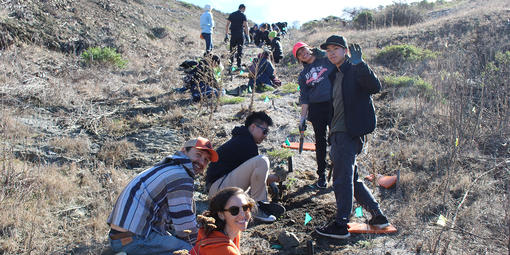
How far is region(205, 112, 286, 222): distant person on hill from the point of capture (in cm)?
399

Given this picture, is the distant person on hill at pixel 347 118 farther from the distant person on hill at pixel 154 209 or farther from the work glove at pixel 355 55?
the distant person on hill at pixel 154 209

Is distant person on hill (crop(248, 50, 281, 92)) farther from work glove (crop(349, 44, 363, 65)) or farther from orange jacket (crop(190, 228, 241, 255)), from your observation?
orange jacket (crop(190, 228, 241, 255))

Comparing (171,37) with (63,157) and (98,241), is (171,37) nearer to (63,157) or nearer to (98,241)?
(63,157)

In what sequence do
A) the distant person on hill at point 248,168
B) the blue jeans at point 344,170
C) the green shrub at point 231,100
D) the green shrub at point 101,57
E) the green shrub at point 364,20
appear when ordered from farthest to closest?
the green shrub at point 364,20, the green shrub at point 101,57, the green shrub at point 231,100, the distant person on hill at point 248,168, the blue jeans at point 344,170

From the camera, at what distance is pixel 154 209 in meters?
2.95

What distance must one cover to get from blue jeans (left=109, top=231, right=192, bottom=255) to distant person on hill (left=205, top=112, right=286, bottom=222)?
0.96 meters

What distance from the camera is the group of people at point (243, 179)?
2625 millimetres

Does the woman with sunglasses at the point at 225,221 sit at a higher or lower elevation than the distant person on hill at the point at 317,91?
lower

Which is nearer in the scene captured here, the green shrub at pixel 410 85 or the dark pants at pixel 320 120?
the dark pants at pixel 320 120

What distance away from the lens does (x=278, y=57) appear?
12.5 meters

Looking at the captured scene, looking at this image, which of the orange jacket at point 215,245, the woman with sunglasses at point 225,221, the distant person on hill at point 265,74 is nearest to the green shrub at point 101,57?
the distant person on hill at point 265,74

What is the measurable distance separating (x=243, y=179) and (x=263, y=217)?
0.42m

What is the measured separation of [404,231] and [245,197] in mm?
1919

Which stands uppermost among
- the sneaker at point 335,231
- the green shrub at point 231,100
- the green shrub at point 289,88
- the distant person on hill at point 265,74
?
the distant person on hill at point 265,74
